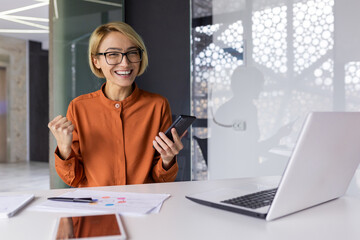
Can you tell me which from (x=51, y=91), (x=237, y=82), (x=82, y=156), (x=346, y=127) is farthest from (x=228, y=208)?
(x=51, y=91)

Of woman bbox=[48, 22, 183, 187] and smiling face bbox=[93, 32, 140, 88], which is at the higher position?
smiling face bbox=[93, 32, 140, 88]

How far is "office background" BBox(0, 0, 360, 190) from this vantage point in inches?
102

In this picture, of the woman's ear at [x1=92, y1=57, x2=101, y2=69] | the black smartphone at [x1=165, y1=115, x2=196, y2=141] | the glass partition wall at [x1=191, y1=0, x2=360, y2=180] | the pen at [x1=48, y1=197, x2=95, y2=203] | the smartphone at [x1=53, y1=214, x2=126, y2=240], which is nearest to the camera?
the smartphone at [x1=53, y1=214, x2=126, y2=240]

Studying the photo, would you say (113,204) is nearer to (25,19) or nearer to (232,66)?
(232,66)

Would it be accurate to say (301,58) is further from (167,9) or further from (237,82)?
(167,9)

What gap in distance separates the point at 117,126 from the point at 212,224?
1016 millimetres

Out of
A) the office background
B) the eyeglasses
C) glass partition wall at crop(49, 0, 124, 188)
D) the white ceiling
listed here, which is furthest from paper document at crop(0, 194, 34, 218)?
the white ceiling

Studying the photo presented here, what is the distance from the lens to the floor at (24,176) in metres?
5.76

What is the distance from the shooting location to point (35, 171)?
24.8 feet

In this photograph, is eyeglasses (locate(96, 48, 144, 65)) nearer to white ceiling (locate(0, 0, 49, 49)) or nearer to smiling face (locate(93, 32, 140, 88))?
smiling face (locate(93, 32, 140, 88))

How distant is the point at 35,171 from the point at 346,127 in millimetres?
7523

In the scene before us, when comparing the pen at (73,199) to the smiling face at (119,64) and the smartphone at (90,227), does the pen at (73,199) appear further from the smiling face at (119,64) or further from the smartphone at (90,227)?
the smiling face at (119,64)

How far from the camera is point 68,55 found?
3453 mm

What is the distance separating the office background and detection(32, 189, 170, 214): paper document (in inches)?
73.3
